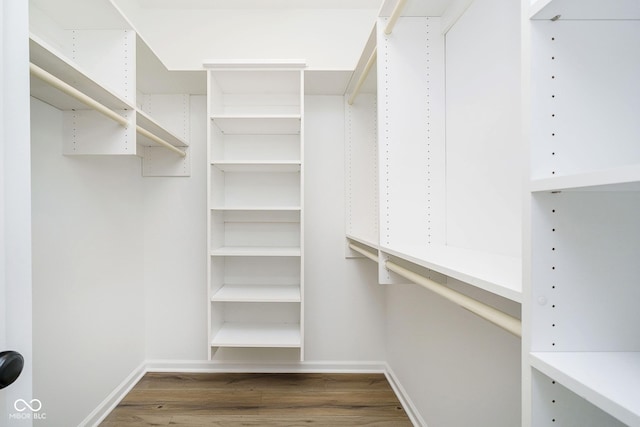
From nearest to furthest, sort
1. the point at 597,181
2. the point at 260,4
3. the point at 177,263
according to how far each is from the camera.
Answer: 1. the point at 597,181
2. the point at 260,4
3. the point at 177,263

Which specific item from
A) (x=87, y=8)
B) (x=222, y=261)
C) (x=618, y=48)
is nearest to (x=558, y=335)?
(x=618, y=48)

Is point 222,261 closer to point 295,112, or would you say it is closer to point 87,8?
point 295,112

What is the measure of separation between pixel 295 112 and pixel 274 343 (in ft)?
5.28

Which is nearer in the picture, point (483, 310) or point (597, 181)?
point (597, 181)

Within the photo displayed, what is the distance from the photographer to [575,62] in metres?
0.49

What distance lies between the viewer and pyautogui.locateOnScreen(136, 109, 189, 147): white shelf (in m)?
1.58

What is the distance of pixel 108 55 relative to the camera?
1.45 metres

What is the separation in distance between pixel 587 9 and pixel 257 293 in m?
1.96

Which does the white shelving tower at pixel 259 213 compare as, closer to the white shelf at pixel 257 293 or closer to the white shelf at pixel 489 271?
the white shelf at pixel 257 293

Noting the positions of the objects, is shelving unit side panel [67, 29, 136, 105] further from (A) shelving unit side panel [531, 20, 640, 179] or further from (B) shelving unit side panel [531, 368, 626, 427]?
(B) shelving unit side panel [531, 368, 626, 427]

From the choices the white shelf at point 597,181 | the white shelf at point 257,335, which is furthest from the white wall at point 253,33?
the white shelf at point 597,181

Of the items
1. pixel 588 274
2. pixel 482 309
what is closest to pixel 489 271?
pixel 482 309

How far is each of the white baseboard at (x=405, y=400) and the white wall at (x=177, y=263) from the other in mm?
1369

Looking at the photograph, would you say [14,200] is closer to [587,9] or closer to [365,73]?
[587,9]
